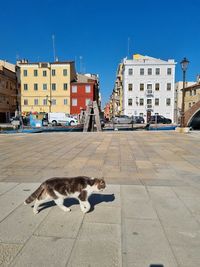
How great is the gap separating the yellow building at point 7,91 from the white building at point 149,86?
2778 centimetres

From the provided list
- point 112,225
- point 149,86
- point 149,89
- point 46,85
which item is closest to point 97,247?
point 112,225

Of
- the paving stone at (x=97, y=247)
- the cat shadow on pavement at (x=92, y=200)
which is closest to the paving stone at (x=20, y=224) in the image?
the cat shadow on pavement at (x=92, y=200)

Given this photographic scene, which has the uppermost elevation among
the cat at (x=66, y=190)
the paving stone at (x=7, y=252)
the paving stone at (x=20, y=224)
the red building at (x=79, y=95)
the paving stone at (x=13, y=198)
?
the red building at (x=79, y=95)

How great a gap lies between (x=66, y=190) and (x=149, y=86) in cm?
5344

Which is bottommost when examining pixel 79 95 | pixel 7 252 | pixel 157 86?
pixel 7 252

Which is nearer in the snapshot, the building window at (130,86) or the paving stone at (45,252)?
the paving stone at (45,252)

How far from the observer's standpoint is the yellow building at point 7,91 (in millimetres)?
46688

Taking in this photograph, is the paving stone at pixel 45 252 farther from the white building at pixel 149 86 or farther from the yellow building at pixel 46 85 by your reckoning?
the white building at pixel 149 86

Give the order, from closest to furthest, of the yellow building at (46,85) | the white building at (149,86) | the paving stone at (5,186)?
the paving stone at (5,186) < the yellow building at (46,85) < the white building at (149,86)

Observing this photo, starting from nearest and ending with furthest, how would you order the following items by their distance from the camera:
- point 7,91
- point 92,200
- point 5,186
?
point 92,200 < point 5,186 < point 7,91

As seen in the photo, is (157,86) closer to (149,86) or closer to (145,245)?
(149,86)

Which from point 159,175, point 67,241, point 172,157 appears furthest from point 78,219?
point 172,157

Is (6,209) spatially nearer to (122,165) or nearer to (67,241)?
(67,241)

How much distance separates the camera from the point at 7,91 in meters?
48.7
